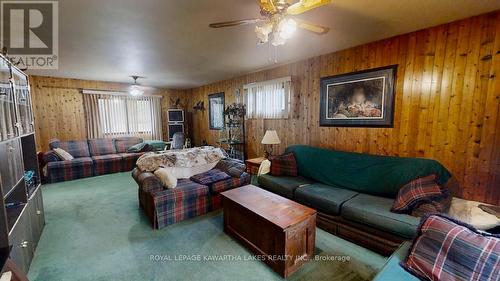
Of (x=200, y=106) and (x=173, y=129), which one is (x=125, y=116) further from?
(x=200, y=106)

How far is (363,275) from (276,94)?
325 centimetres

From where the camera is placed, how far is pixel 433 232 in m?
1.33

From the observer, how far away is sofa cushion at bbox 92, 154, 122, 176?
492 centimetres

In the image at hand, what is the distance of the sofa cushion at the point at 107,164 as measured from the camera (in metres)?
4.92

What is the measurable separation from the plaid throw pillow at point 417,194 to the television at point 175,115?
6.23m

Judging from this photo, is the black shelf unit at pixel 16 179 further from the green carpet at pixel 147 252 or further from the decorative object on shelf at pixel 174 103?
the decorative object on shelf at pixel 174 103

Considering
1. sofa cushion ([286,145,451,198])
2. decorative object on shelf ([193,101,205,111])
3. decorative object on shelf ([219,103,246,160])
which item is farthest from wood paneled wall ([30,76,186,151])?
sofa cushion ([286,145,451,198])

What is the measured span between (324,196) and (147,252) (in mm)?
2053

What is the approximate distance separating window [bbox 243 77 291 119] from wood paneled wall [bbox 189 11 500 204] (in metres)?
1.04

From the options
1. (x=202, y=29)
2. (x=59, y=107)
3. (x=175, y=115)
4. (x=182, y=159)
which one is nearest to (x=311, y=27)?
(x=202, y=29)

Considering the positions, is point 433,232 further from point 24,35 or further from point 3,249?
point 24,35

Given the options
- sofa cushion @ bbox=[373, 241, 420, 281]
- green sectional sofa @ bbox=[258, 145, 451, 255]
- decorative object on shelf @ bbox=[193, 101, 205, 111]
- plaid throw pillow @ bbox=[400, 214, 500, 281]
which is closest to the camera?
plaid throw pillow @ bbox=[400, 214, 500, 281]

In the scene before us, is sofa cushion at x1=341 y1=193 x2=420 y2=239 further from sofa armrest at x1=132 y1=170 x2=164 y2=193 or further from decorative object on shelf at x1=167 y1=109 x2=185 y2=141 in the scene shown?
decorative object on shelf at x1=167 y1=109 x2=185 y2=141

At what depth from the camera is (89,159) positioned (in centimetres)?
485
